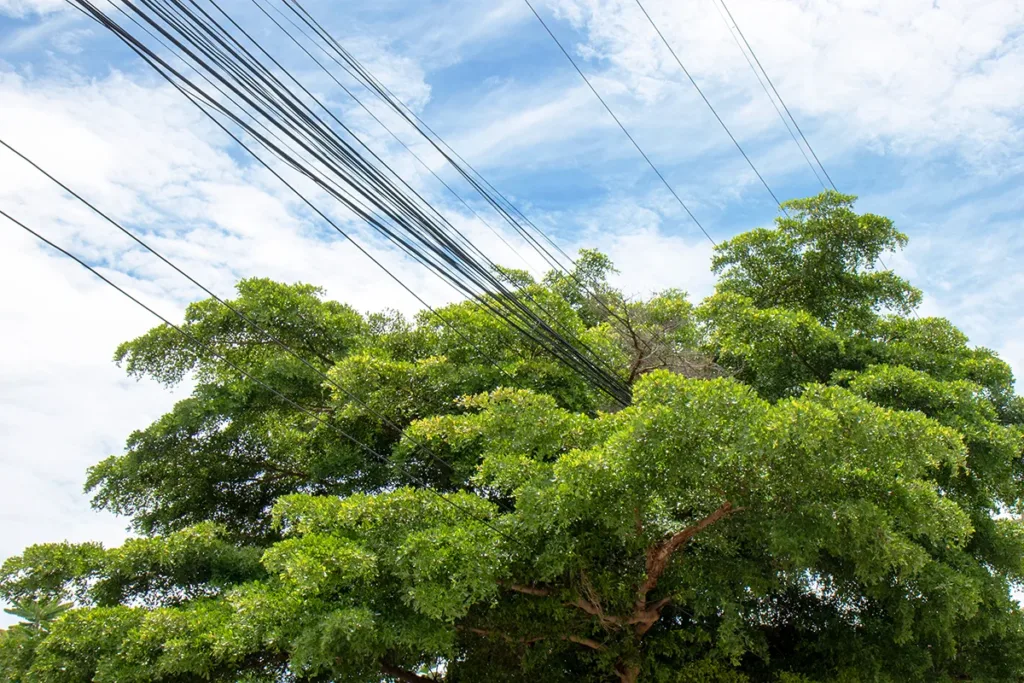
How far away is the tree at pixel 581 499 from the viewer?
7297 millimetres

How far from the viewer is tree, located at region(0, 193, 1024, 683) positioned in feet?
23.9

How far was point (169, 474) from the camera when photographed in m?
12.5

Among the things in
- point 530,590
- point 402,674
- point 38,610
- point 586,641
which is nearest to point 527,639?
point 586,641

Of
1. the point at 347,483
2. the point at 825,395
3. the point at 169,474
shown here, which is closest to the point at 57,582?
the point at 169,474

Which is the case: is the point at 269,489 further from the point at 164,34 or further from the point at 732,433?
the point at 164,34

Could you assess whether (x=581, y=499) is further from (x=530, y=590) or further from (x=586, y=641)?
(x=586, y=641)

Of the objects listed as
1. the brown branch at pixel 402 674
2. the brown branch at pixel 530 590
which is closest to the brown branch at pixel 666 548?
the brown branch at pixel 530 590

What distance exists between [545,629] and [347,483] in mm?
3764

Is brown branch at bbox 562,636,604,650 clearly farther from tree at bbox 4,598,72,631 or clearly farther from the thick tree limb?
tree at bbox 4,598,72,631

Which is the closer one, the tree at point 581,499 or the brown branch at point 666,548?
the tree at point 581,499

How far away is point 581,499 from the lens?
7594mm

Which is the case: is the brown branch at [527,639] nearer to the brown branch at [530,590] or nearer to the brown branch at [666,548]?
the brown branch at [530,590]

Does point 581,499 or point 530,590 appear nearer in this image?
point 581,499

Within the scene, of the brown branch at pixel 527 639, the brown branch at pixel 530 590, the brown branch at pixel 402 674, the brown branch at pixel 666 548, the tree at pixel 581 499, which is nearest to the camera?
the tree at pixel 581 499
